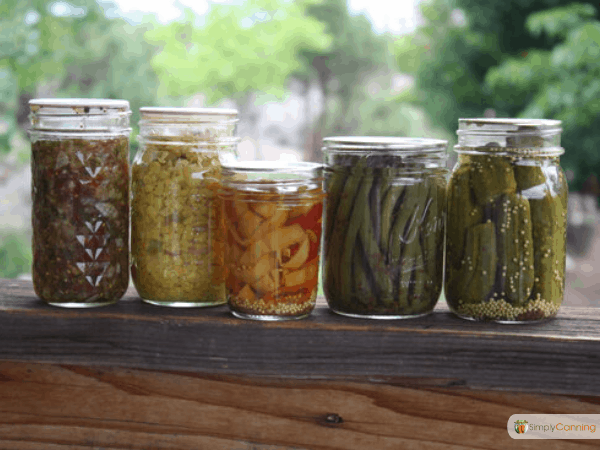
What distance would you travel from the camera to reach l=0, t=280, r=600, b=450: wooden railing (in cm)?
75

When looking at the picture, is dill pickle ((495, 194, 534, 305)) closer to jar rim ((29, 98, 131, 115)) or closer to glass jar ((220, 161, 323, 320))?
glass jar ((220, 161, 323, 320))

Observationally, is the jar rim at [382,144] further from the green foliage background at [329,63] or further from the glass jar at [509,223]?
the green foliage background at [329,63]

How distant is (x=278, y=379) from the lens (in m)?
0.79

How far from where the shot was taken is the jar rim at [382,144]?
2.60 ft

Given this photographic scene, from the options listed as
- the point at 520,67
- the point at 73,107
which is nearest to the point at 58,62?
the point at 520,67

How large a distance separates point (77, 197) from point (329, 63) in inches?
372

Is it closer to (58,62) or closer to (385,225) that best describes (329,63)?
(58,62)

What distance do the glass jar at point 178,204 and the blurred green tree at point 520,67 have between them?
346 centimetres

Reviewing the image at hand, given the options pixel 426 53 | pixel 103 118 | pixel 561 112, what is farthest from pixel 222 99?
pixel 103 118

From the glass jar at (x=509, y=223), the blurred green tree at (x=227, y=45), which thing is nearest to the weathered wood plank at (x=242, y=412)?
the glass jar at (x=509, y=223)

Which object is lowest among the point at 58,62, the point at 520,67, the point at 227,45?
the point at 520,67

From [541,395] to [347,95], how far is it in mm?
9569

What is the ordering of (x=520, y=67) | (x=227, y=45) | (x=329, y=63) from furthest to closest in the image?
(x=329, y=63)
(x=227, y=45)
(x=520, y=67)

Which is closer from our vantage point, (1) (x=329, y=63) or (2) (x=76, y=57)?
(2) (x=76, y=57)
